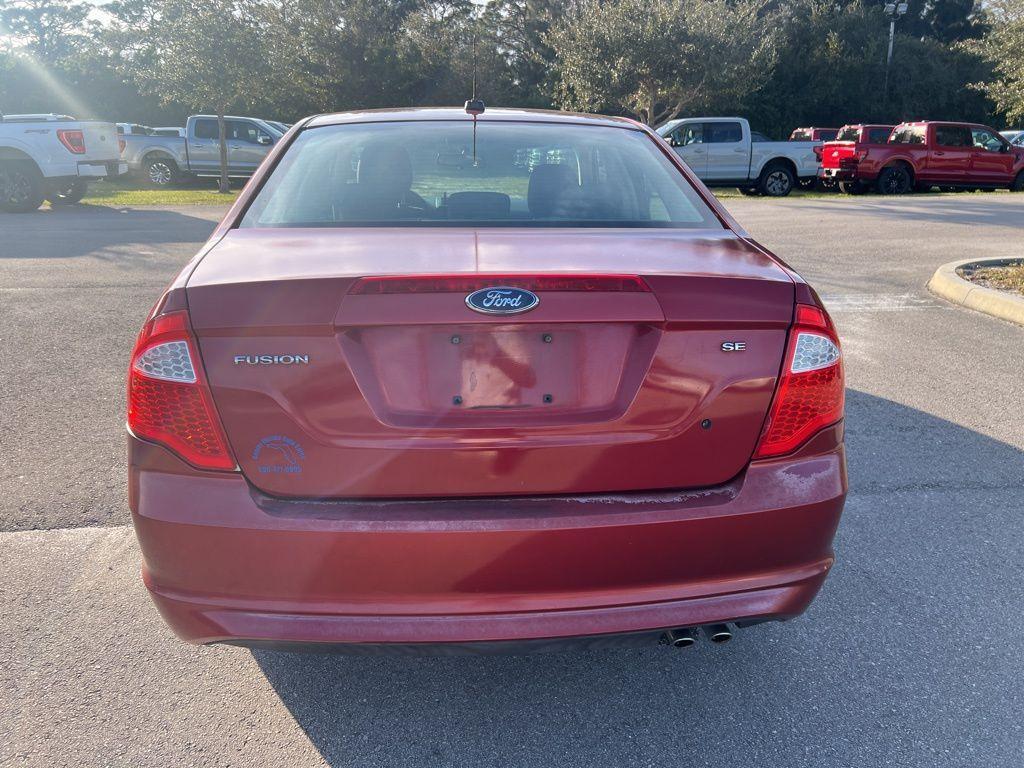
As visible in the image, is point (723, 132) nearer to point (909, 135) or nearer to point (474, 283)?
point (909, 135)

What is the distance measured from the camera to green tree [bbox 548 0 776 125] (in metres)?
27.2

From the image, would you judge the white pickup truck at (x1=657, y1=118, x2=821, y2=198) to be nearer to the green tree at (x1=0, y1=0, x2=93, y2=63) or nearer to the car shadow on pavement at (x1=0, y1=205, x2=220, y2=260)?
the car shadow on pavement at (x1=0, y1=205, x2=220, y2=260)

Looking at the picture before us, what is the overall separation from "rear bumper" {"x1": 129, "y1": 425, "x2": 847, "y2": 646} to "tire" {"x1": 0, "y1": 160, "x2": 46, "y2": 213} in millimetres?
16165

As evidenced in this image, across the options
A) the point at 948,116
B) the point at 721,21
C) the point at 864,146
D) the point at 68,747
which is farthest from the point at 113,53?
the point at 68,747

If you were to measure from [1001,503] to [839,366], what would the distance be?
2.15 m

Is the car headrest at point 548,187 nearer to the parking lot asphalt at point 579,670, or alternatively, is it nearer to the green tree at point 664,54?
the parking lot asphalt at point 579,670

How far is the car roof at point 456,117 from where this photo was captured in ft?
11.5

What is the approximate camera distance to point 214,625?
85.5 inches

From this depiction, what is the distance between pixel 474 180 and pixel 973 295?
6.32 metres

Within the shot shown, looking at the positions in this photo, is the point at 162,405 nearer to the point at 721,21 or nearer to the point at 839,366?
the point at 839,366

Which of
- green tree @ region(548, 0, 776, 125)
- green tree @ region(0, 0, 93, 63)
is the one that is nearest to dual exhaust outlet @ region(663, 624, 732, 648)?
green tree @ region(548, 0, 776, 125)

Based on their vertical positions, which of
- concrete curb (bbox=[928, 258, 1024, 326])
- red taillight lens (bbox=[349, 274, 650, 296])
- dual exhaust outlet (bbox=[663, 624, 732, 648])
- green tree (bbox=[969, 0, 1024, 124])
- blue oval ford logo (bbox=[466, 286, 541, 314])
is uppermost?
green tree (bbox=[969, 0, 1024, 124])

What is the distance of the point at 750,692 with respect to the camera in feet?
8.75

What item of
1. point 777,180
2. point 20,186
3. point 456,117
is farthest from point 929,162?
point 456,117
